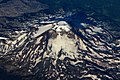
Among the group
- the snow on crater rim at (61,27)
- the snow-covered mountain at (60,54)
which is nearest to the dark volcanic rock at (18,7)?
the snow-covered mountain at (60,54)

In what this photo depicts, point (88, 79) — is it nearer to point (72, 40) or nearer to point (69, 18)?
point (72, 40)

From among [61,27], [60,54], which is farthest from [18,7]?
[60,54]

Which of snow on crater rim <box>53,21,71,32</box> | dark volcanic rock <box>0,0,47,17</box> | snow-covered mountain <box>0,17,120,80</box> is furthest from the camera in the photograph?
dark volcanic rock <box>0,0,47,17</box>

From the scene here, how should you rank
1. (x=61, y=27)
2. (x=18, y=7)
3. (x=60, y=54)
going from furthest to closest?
(x=18, y=7)
(x=61, y=27)
(x=60, y=54)

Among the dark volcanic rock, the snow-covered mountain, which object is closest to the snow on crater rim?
the snow-covered mountain

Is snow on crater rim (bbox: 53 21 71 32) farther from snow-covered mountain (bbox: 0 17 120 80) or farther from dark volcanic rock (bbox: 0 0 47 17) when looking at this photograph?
dark volcanic rock (bbox: 0 0 47 17)

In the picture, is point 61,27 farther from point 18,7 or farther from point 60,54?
point 18,7

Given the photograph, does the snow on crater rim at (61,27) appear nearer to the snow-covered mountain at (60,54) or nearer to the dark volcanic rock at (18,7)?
the snow-covered mountain at (60,54)

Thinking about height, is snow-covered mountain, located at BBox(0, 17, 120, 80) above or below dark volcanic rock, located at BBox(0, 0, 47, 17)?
below

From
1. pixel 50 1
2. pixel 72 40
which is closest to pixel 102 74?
pixel 72 40
